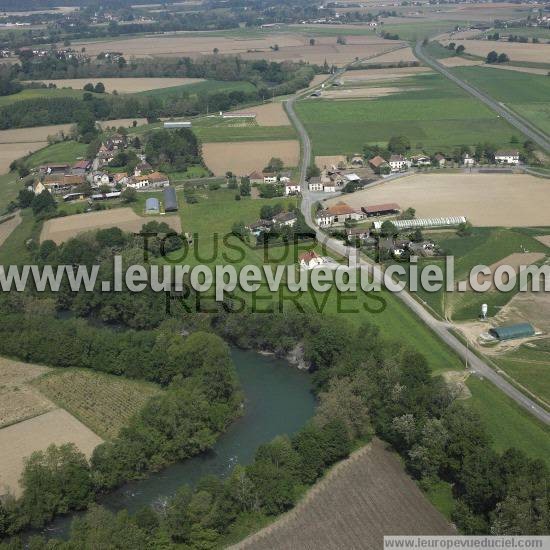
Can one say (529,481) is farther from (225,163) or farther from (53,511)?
(225,163)

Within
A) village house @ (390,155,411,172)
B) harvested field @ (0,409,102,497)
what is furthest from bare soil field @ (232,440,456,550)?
village house @ (390,155,411,172)

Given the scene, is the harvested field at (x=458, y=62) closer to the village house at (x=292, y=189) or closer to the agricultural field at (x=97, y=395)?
the village house at (x=292, y=189)

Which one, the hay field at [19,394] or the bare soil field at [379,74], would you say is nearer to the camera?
the hay field at [19,394]

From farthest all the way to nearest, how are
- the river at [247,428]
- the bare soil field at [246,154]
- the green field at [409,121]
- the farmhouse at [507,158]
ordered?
the green field at [409,121] < the bare soil field at [246,154] < the farmhouse at [507,158] < the river at [247,428]

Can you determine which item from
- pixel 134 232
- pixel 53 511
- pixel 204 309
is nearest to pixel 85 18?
pixel 134 232

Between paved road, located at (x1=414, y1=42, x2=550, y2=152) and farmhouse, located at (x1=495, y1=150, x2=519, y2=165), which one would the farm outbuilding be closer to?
farmhouse, located at (x1=495, y1=150, x2=519, y2=165)

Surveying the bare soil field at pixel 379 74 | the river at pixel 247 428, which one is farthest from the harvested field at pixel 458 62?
the river at pixel 247 428

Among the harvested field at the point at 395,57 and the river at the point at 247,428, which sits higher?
the harvested field at the point at 395,57
